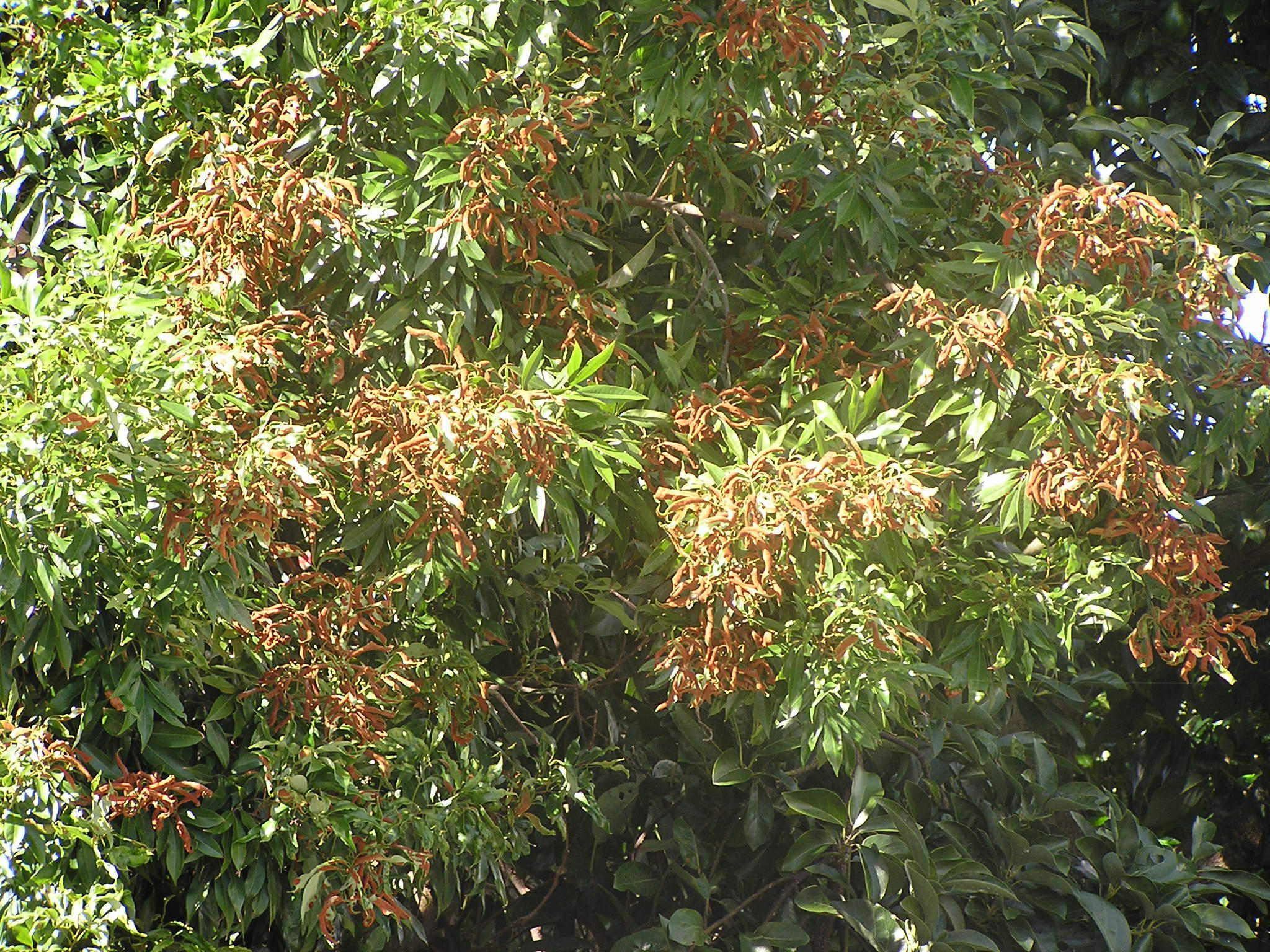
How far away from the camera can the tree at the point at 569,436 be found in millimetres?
1967

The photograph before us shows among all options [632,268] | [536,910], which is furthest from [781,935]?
[632,268]

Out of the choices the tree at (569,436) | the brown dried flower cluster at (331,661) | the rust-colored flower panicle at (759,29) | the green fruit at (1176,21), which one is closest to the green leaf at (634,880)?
the tree at (569,436)

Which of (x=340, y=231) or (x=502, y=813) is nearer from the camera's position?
(x=340, y=231)

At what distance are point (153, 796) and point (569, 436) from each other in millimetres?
854

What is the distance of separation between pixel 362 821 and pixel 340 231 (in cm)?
94

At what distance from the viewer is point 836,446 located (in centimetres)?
208

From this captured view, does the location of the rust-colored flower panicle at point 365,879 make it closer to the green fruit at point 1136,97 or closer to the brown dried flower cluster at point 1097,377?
the brown dried flower cluster at point 1097,377

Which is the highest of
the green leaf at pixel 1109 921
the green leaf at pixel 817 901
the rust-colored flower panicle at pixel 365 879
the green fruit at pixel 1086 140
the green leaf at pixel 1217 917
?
the green fruit at pixel 1086 140

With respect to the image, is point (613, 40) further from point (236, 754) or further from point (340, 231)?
point (236, 754)

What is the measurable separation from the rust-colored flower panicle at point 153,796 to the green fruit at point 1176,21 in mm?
3058

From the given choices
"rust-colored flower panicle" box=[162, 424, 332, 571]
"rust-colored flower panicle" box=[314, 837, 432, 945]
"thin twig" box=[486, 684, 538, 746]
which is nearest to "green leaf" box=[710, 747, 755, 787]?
"thin twig" box=[486, 684, 538, 746]

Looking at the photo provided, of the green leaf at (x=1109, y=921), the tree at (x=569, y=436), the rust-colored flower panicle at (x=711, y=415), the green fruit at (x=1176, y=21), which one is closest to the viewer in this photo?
the tree at (x=569, y=436)

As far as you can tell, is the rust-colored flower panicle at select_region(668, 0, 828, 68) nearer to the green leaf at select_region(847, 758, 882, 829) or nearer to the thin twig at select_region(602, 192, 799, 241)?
the thin twig at select_region(602, 192, 799, 241)

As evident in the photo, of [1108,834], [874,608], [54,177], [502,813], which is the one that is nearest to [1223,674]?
[874,608]
